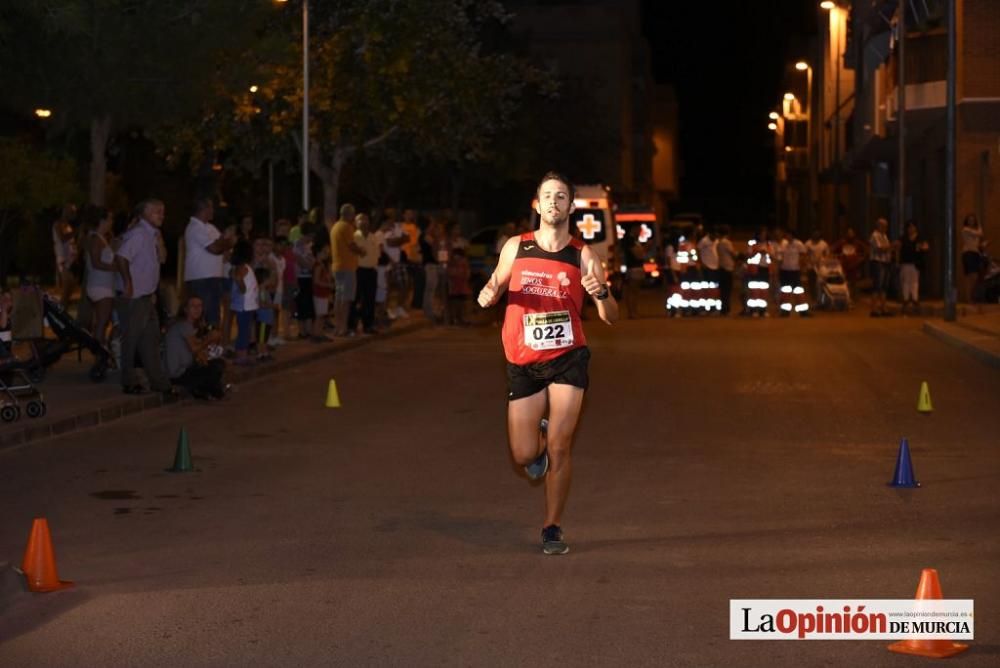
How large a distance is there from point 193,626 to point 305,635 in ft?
1.77

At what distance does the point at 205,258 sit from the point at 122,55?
241 cm

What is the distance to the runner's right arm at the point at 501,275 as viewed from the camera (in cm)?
930

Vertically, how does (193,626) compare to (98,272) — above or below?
below

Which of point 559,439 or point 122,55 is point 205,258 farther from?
point 559,439

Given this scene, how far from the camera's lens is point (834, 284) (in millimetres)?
36625

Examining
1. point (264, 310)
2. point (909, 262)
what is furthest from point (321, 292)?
point (909, 262)

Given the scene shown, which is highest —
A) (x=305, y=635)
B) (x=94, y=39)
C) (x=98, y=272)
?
(x=94, y=39)

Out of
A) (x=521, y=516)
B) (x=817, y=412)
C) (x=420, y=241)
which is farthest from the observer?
(x=420, y=241)

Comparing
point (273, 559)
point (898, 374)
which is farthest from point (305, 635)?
point (898, 374)

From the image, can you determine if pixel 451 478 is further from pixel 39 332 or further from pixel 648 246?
pixel 648 246

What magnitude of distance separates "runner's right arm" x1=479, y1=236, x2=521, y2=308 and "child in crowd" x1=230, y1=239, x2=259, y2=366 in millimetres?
11409

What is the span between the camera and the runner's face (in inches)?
357

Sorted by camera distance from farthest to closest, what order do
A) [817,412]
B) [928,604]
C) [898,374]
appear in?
[898,374] < [817,412] < [928,604]

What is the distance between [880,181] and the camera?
54.9 m
